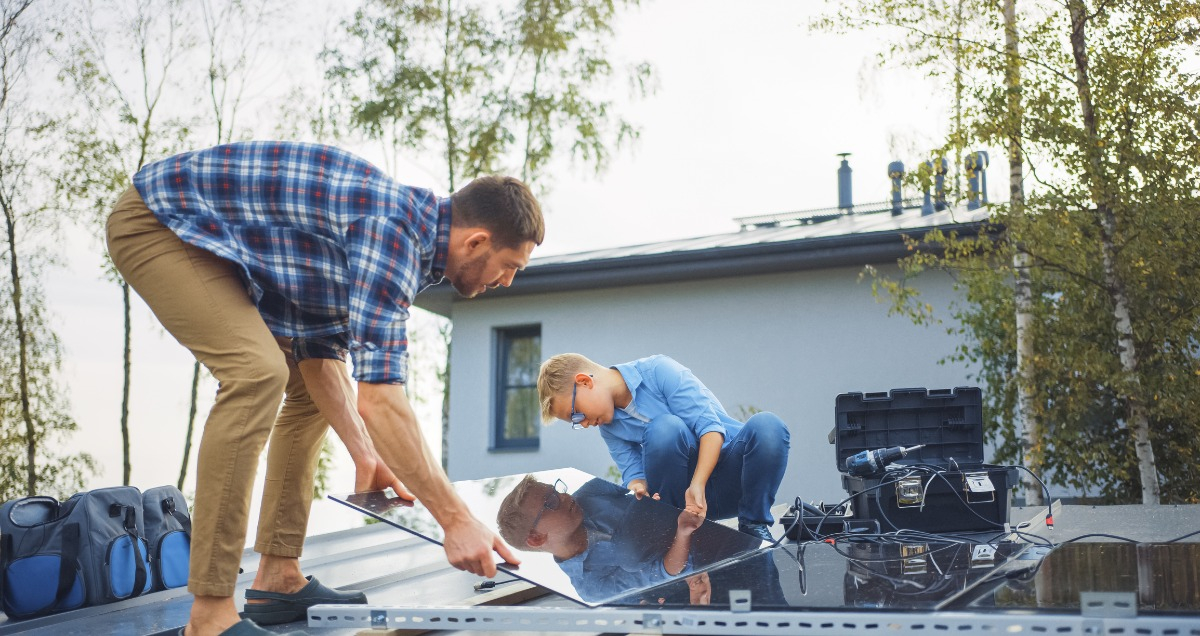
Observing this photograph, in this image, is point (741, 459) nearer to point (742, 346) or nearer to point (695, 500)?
point (695, 500)

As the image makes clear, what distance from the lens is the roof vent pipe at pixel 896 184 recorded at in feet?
24.5

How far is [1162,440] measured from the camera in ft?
22.6

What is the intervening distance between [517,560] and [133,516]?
1830mm

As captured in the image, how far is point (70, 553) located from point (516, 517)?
138 cm

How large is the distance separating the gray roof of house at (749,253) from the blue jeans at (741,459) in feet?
15.4

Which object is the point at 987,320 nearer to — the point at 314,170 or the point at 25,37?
the point at 314,170

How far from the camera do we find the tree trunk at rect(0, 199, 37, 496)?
745cm

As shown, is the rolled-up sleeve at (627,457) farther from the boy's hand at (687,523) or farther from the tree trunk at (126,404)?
the tree trunk at (126,404)

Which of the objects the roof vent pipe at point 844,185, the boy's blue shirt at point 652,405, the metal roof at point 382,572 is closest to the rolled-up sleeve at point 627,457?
the boy's blue shirt at point 652,405

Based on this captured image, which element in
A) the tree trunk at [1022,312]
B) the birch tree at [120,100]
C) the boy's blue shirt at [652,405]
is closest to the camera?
the boy's blue shirt at [652,405]

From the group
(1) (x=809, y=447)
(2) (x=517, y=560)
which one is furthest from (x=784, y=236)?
(2) (x=517, y=560)

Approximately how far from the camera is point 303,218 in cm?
225

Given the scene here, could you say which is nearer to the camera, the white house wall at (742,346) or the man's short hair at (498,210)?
the man's short hair at (498,210)

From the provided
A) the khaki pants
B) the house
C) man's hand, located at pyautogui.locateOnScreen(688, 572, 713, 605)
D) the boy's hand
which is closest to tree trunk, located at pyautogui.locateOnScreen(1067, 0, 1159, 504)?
the house
